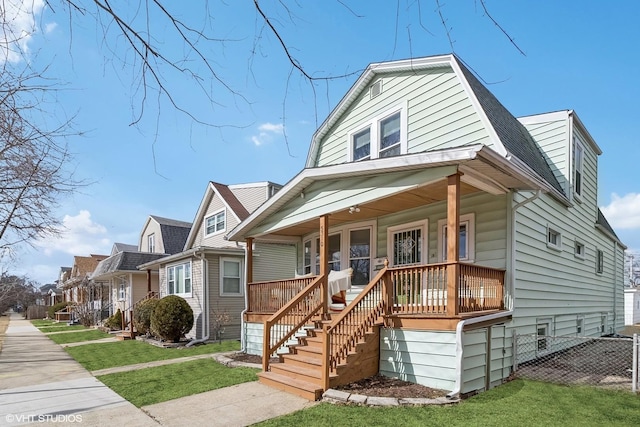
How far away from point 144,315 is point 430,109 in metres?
13.1

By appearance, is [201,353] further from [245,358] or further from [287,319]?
[287,319]

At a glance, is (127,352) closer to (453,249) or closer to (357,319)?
A: (357,319)

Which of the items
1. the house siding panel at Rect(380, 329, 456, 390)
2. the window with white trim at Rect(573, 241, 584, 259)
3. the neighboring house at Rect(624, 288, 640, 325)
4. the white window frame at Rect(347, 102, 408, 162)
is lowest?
the neighboring house at Rect(624, 288, 640, 325)

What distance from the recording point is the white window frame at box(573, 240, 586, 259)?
10945 millimetres

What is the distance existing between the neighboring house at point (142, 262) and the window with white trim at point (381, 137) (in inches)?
535

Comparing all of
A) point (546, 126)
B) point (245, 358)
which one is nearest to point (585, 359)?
point (546, 126)

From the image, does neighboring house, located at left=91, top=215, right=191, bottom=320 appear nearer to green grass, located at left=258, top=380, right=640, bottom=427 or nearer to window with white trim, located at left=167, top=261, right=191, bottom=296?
window with white trim, located at left=167, top=261, right=191, bottom=296

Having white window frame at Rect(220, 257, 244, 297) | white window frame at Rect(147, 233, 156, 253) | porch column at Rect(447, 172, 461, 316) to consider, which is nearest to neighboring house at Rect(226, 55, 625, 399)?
porch column at Rect(447, 172, 461, 316)

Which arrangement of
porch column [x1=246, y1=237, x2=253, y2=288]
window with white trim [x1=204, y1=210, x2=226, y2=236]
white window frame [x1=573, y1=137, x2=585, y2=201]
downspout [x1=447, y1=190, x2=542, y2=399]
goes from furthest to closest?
window with white trim [x1=204, y1=210, x2=226, y2=236]
porch column [x1=246, y1=237, x2=253, y2=288]
white window frame [x1=573, y1=137, x2=585, y2=201]
downspout [x1=447, y1=190, x2=542, y2=399]

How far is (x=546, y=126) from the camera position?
1073cm

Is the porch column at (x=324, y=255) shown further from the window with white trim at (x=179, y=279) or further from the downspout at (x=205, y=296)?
the window with white trim at (x=179, y=279)

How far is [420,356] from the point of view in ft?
22.0

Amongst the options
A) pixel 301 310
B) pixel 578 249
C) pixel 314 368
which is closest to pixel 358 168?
pixel 301 310

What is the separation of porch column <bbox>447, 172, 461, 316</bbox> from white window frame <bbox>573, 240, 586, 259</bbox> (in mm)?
6556
